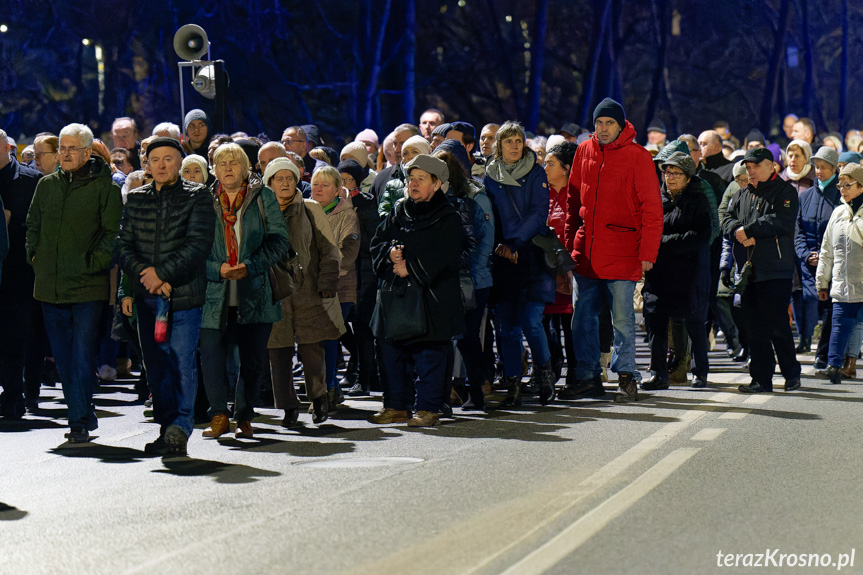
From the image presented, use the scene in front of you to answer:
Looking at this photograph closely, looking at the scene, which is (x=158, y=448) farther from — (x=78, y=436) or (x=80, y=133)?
(x=80, y=133)

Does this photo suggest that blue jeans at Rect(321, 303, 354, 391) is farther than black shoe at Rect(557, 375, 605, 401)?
No

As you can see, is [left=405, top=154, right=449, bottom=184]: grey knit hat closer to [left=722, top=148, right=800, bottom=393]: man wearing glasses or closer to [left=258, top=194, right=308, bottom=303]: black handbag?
[left=258, top=194, right=308, bottom=303]: black handbag

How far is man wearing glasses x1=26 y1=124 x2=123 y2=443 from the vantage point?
33.3 ft

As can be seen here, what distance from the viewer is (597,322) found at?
12609 millimetres

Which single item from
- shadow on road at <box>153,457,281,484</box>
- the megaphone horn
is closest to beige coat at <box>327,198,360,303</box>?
shadow on road at <box>153,457,281,484</box>

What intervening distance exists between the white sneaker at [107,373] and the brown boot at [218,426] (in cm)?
454

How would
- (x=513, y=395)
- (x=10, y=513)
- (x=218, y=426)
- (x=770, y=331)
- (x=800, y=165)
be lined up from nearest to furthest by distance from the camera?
(x=10, y=513), (x=218, y=426), (x=513, y=395), (x=770, y=331), (x=800, y=165)

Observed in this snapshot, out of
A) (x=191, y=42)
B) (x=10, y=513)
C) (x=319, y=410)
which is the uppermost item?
(x=191, y=42)

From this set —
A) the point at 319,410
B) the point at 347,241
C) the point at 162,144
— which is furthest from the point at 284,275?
the point at 347,241

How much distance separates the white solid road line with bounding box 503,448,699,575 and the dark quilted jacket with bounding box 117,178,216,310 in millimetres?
3130

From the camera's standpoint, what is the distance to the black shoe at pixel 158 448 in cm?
958

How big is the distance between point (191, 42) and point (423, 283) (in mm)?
8625

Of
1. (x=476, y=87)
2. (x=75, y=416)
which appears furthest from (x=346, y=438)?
(x=476, y=87)

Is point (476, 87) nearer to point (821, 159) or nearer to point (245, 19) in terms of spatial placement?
point (245, 19)
